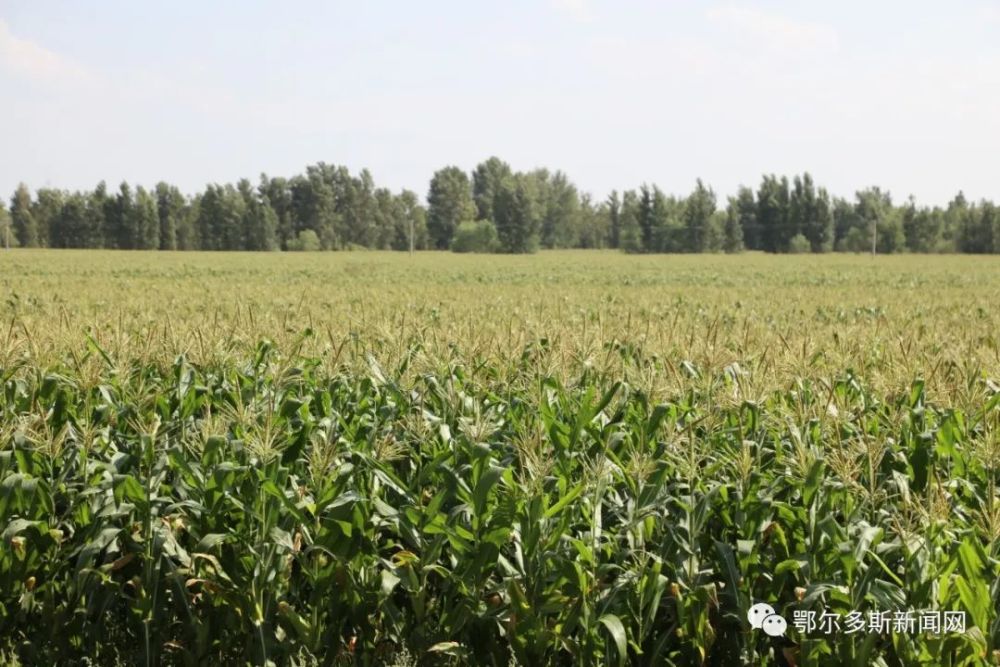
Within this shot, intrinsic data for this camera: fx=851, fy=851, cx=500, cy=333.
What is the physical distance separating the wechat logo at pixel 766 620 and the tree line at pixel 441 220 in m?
97.0

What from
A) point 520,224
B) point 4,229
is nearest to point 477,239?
point 520,224

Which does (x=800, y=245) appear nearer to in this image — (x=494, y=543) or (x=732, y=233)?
(x=732, y=233)

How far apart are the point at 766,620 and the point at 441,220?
120 metres

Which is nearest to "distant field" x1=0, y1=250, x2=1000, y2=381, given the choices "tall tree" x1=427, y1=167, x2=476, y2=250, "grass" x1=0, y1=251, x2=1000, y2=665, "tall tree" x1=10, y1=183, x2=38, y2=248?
"grass" x1=0, y1=251, x2=1000, y2=665

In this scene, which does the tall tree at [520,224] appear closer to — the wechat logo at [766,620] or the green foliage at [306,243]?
the green foliage at [306,243]

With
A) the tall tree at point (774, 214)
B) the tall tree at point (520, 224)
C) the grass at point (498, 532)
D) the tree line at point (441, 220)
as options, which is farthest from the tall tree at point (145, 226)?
the grass at point (498, 532)

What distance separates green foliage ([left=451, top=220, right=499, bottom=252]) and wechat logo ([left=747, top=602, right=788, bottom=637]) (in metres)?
96.8

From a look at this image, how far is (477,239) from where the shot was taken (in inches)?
3984

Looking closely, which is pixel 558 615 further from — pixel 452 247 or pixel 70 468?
pixel 452 247

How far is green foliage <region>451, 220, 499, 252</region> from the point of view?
100375 millimetres

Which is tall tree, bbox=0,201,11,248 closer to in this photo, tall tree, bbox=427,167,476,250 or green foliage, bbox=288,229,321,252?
green foliage, bbox=288,229,321,252

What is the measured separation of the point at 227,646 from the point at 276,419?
117 centimetres

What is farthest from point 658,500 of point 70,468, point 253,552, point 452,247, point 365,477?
point 452,247

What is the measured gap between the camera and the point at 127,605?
14.5 ft
